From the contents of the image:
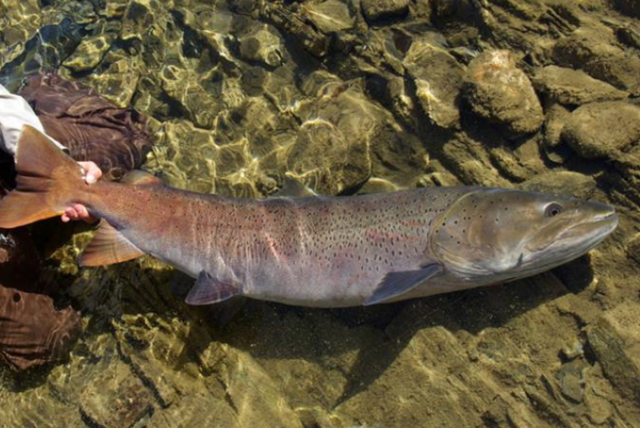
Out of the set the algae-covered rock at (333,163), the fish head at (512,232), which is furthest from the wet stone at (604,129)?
the algae-covered rock at (333,163)

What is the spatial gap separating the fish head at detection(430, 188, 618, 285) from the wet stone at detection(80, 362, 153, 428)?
9.19ft

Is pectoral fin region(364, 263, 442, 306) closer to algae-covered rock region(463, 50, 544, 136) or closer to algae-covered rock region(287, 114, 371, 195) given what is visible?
algae-covered rock region(287, 114, 371, 195)

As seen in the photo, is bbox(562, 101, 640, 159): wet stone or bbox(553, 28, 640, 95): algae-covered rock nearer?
bbox(562, 101, 640, 159): wet stone

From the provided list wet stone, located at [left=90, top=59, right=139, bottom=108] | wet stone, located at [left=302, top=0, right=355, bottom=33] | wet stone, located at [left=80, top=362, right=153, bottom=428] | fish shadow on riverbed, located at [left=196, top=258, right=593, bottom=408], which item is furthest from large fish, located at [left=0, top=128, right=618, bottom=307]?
wet stone, located at [left=302, top=0, right=355, bottom=33]

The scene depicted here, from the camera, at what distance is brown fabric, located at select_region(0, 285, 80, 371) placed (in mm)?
4348

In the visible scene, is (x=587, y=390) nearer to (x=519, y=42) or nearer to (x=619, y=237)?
(x=619, y=237)

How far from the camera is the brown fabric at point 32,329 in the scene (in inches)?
171

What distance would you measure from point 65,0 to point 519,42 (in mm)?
6039

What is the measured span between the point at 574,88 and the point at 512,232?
5.91 ft

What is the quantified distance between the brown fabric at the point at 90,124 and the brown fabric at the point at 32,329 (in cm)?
144

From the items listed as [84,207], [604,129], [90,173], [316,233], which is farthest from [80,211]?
[604,129]

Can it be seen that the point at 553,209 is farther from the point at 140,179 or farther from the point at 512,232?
the point at 140,179

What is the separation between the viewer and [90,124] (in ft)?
18.5

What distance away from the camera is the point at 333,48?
A: 5.92m
